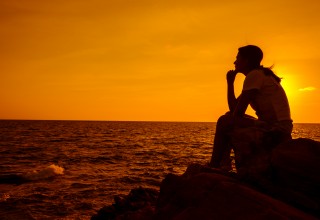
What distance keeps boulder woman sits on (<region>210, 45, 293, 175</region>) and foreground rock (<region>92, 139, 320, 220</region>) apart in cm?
49

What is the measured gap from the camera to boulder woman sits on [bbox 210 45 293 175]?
16.5 feet

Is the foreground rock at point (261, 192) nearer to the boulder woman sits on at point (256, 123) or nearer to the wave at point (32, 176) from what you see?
the boulder woman sits on at point (256, 123)

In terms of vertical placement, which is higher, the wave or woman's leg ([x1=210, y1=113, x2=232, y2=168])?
woman's leg ([x1=210, y1=113, x2=232, y2=168])

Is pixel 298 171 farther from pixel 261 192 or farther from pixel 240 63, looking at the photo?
pixel 240 63

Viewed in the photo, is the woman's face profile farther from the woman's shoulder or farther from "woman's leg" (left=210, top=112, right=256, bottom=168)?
"woman's leg" (left=210, top=112, right=256, bottom=168)

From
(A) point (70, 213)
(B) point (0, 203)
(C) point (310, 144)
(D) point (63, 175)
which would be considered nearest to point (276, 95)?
(C) point (310, 144)

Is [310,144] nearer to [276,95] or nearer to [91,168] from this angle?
[276,95]

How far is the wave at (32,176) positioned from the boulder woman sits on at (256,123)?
50.2ft

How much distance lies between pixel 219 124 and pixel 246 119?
1.53 ft

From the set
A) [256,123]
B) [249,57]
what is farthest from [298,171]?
[249,57]

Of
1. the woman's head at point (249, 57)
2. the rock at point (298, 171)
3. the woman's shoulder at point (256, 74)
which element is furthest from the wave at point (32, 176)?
the rock at point (298, 171)

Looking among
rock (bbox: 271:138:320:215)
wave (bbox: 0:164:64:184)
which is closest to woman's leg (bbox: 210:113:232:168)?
rock (bbox: 271:138:320:215)

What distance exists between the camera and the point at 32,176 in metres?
18.5

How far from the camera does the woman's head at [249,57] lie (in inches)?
214
